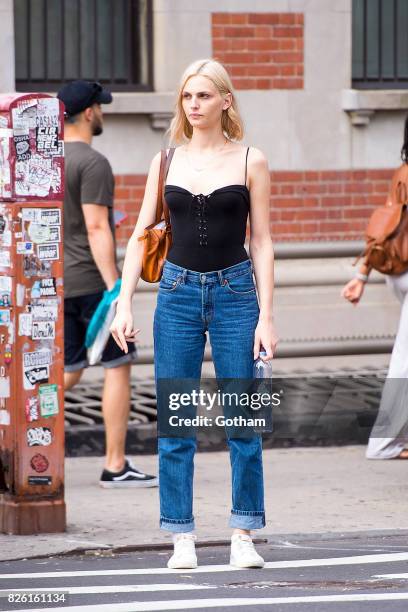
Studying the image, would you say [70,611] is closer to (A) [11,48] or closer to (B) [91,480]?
(B) [91,480]

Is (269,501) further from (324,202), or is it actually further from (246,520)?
(324,202)

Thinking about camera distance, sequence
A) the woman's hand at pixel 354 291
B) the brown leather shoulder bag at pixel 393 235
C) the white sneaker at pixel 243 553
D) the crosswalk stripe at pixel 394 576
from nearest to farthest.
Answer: the crosswalk stripe at pixel 394 576, the white sneaker at pixel 243 553, the brown leather shoulder bag at pixel 393 235, the woman's hand at pixel 354 291

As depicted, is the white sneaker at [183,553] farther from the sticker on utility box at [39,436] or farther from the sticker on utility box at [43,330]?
the sticker on utility box at [43,330]

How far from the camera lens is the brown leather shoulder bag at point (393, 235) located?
9.32 m

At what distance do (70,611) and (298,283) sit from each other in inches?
212

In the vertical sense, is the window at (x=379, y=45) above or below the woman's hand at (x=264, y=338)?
above

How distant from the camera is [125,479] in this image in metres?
8.90

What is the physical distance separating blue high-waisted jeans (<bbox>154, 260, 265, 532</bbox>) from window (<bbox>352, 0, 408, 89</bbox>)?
6255 mm

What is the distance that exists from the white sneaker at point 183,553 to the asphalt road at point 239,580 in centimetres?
4

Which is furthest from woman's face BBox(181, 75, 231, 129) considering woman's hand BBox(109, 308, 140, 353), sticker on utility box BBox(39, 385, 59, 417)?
sticker on utility box BBox(39, 385, 59, 417)

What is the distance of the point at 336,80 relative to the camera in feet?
40.9

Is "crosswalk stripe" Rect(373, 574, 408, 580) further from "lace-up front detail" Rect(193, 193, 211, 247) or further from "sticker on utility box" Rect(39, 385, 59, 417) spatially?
"sticker on utility box" Rect(39, 385, 59, 417)

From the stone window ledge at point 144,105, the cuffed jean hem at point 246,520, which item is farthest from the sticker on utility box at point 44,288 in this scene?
the stone window ledge at point 144,105

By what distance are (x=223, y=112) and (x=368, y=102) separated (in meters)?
5.78
